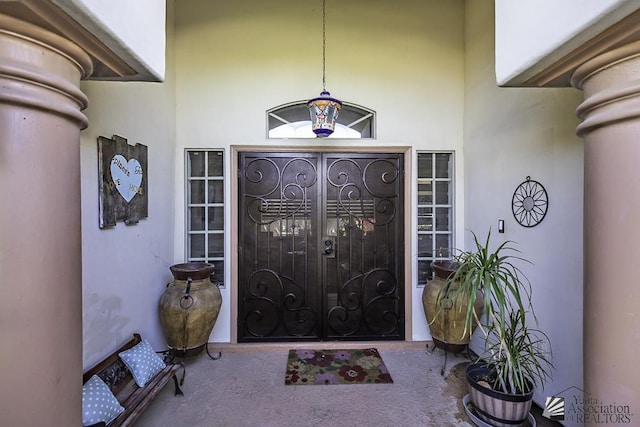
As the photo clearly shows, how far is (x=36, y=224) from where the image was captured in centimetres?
80

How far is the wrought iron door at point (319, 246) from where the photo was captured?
305 centimetres

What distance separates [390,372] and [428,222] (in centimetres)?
147

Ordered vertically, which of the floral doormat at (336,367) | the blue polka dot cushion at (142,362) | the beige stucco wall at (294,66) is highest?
the beige stucco wall at (294,66)

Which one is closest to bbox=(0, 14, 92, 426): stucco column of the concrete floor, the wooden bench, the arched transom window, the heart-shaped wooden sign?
the wooden bench

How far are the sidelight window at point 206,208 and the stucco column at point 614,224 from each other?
2778mm

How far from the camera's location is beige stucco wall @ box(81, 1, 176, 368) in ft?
6.03

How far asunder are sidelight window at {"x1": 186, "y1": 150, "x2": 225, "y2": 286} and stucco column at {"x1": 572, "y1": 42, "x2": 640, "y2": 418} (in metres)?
2.78

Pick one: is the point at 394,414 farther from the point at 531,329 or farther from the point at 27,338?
the point at 27,338

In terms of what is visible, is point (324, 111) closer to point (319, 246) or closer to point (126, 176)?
Answer: point (319, 246)

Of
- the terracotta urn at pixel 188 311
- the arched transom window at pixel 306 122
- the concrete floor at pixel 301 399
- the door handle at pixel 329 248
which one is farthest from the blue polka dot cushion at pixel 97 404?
the arched transom window at pixel 306 122

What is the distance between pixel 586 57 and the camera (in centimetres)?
102

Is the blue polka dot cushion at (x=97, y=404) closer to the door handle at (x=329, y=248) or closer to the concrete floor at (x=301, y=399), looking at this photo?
the concrete floor at (x=301, y=399)

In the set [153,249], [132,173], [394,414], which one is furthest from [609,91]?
[153,249]

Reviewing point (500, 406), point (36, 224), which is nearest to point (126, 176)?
point (36, 224)
